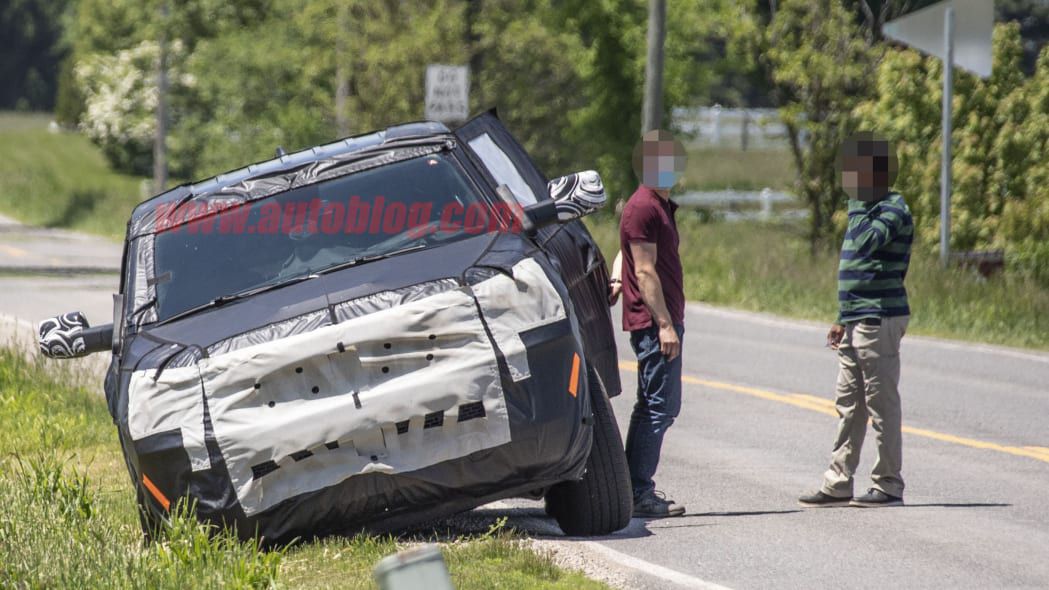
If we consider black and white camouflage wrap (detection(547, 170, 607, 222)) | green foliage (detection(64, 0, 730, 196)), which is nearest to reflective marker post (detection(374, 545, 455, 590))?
black and white camouflage wrap (detection(547, 170, 607, 222))

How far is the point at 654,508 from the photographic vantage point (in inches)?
305

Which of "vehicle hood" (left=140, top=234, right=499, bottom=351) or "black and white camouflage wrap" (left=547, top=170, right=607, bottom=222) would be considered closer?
"vehicle hood" (left=140, top=234, right=499, bottom=351)

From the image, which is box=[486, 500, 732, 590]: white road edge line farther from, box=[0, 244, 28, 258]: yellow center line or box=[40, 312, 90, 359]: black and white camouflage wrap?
box=[0, 244, 28, 258]: yellow center line

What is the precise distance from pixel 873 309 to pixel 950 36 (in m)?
11.4

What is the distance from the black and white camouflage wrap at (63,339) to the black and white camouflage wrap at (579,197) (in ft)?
7.53

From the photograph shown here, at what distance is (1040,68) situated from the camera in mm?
21688

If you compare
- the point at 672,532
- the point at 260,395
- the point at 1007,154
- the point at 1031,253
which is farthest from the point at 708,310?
the point at 260,395

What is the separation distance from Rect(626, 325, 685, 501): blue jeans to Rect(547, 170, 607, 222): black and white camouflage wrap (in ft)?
2.42

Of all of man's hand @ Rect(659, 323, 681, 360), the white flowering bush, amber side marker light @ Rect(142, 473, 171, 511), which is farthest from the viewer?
the white flowering bush

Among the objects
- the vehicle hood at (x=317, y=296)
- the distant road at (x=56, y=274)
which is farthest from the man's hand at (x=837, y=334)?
the distant road at (x=56, y=274)

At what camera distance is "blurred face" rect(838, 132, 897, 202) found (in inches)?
308

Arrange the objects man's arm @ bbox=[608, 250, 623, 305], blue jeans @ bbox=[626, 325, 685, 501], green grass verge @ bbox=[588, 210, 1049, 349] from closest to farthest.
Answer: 1. blue jeans @ bbox=[626, 325, 685, 501]
2. man's arm @ bbox=[608, 250, 623, 305]
3. green grass verge @ bbox=[588, 210, 1049, 349]

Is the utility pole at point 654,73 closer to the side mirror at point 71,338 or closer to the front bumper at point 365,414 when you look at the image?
the side mirror at point 71,338

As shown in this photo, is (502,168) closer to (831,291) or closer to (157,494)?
→ (157,494)
